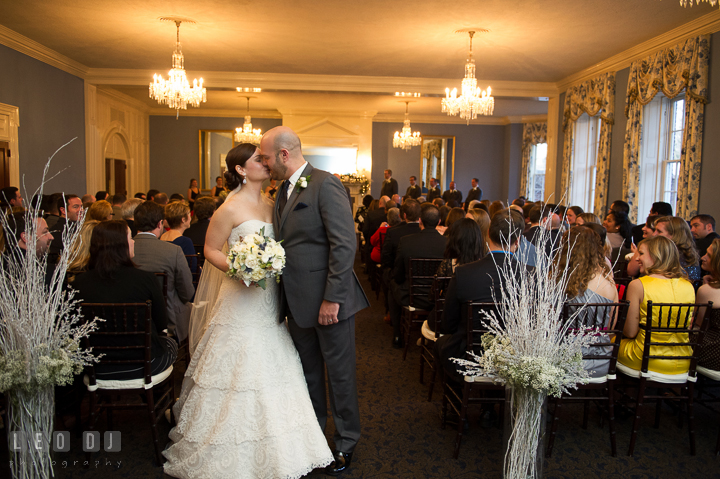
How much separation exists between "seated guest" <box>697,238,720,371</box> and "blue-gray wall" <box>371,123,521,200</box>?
13.9 metres

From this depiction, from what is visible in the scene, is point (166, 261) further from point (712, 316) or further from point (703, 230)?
point (703, 230)

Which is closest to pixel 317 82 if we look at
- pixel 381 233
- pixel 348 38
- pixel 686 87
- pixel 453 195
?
pixel 348 38

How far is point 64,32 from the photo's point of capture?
25.3ft

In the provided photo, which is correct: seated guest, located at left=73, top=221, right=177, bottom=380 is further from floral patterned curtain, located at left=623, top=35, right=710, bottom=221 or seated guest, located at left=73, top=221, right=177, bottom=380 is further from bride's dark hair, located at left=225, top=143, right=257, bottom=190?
floral patterned curtain, located at left=623, top=35, right=710, bottom=221

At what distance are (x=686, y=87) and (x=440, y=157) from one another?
10221 mm

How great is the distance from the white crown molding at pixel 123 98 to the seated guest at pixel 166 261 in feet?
32.7

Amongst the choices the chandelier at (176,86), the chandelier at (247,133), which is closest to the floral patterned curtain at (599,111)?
the chandelier at (176,86)

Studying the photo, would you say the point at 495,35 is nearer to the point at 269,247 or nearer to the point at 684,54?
the point at 684,54

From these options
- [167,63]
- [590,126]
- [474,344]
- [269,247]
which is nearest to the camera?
[269,247]

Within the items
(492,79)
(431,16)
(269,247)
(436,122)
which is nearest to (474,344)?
(269,247)

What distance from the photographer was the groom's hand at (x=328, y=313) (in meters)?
2.45

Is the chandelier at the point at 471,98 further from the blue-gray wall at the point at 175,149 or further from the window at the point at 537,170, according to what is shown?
the blue-gray wall at the point at 175,149

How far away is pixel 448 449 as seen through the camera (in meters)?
2.96

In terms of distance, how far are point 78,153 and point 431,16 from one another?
304 inches
